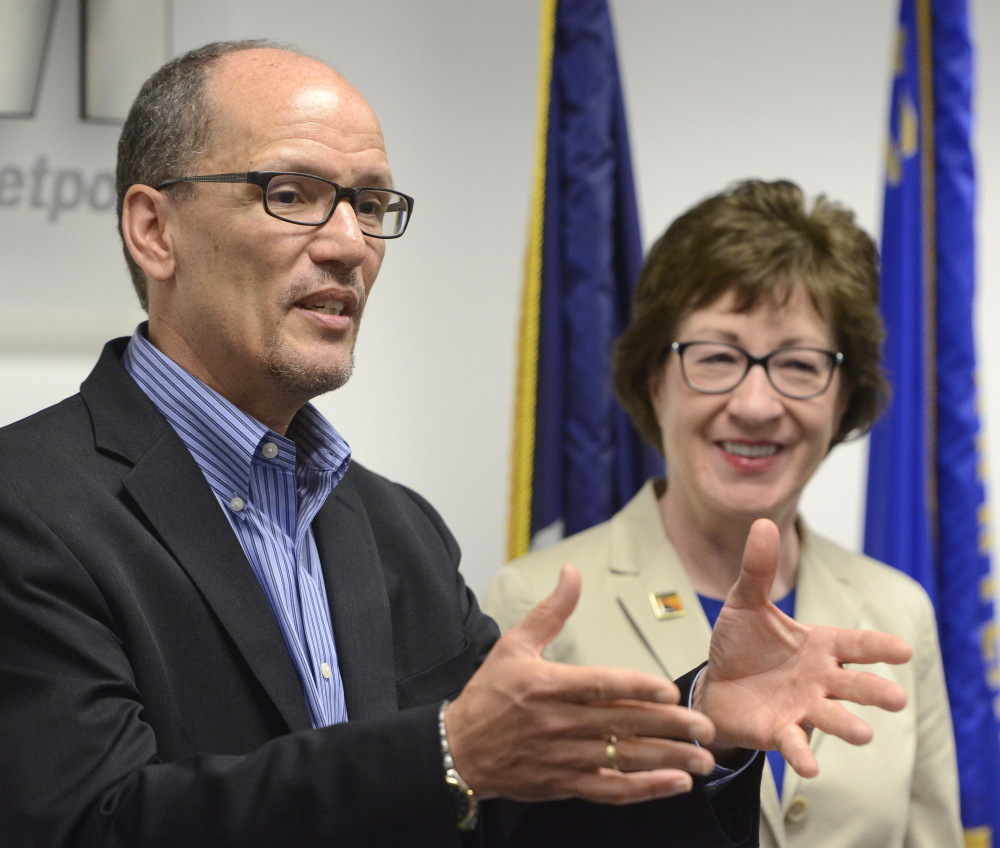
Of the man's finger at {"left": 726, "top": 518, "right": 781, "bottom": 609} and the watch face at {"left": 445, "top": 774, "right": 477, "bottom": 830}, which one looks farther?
the man's finger at {"left": 726, "top": 518, "right": 781, "bottom": 609}

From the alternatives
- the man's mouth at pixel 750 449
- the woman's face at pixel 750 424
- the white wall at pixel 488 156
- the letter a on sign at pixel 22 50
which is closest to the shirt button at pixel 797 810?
the woman's face at pixel 750 424

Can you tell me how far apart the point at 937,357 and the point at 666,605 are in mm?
1025

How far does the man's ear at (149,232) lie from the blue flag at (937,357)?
1765 millimetres

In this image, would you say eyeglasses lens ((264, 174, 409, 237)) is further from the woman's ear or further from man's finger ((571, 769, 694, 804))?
the woman's ear

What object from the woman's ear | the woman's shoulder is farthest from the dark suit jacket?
the woman's shoulder

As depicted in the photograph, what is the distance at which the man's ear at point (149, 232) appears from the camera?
1.38m

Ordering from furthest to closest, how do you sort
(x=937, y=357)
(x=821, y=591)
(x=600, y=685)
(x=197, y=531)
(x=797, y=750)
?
(x=937, y=357), (x=821, y=591), (x=197, y=531), (x=797, y=750), (x=600, y=685)

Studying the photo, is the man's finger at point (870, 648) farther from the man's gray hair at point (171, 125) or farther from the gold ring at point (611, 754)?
the man's gray hair at point (171, 125)

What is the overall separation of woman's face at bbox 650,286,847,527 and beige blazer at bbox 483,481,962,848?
6.2 inches

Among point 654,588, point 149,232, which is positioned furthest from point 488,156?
point 149,232

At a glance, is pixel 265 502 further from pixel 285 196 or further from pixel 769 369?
pixel 769 369

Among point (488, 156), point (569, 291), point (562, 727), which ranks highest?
point (488, 156)

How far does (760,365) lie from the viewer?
2037 mm

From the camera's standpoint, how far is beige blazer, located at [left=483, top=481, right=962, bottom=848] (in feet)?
6.13
